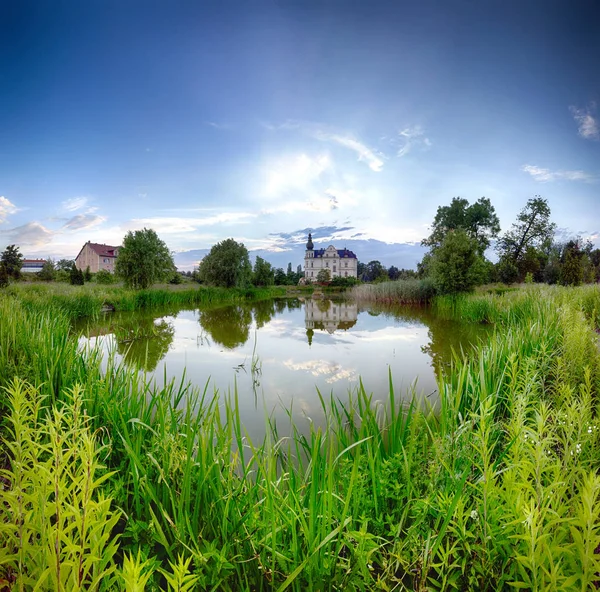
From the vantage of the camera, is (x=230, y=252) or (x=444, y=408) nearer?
(x=444, y=408)

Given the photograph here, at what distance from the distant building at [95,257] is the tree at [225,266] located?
3603 centimetres

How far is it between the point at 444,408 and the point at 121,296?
17183 millimetres

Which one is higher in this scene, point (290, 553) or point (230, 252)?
point (230, 252)

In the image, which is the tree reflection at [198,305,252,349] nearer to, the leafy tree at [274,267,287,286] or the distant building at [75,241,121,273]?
the leafy tree at [274,267,287,286]

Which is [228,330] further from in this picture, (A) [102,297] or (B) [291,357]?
(A) [102,297]

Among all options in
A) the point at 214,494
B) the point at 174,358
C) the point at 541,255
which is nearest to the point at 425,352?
the point at 174,358

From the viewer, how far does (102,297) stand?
51.2 feet


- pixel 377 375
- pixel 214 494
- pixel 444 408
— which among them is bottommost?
pixel 377 375

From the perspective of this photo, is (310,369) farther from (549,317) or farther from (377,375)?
(549,317)

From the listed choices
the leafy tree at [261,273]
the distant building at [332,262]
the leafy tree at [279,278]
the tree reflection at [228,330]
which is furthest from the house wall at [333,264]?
the tree reflection at [228,330]

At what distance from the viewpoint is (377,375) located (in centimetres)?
567

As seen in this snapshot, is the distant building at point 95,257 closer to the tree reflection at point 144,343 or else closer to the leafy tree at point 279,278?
the leafy tree at point 279,278

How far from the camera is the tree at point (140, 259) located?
21.0 m

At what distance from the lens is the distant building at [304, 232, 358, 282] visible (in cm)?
8694
